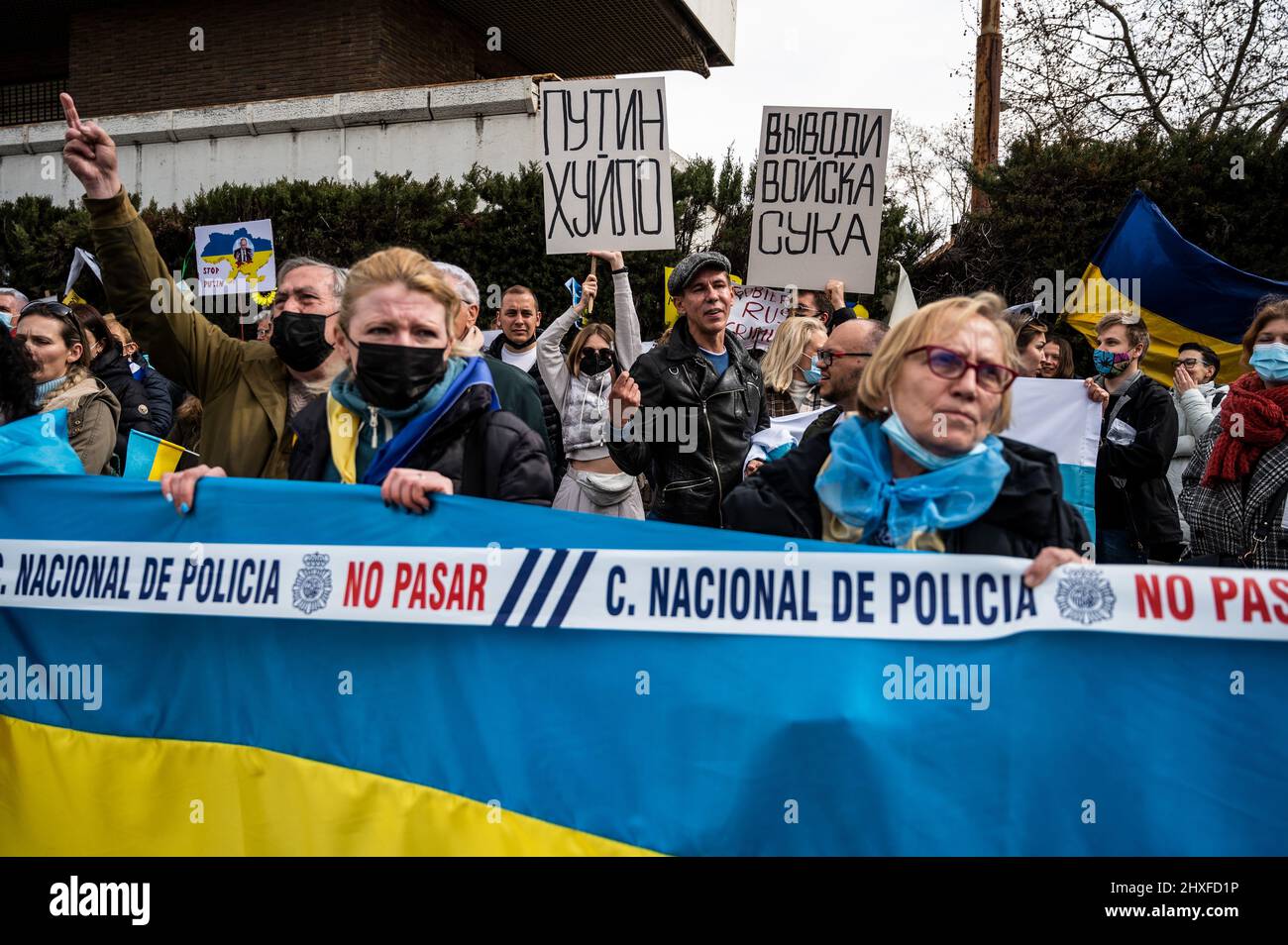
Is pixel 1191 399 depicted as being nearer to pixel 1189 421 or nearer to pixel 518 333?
pixel 1189 421

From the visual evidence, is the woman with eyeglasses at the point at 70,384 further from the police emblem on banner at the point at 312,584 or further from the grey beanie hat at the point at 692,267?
the grey beanie hat at the point at 692,267

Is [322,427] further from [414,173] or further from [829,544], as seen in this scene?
[414,173]

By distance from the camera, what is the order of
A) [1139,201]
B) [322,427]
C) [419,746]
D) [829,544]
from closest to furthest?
1. [829,544]
2. [419,746]
3. [322,427]
4. [1139,201]

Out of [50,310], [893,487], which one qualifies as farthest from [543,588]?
[50,310]

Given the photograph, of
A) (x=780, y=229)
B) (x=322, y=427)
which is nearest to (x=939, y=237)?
(x=780, y=229)

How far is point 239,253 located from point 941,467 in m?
9.57

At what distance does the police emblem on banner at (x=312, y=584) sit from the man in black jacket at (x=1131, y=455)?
13.4ft

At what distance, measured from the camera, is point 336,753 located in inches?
98.8

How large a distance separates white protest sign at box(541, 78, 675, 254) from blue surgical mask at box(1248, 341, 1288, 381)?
302 cm

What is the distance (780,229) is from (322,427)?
4101mm

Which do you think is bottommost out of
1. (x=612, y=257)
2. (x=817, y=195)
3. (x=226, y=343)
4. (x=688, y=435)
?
(x=688, y=435)

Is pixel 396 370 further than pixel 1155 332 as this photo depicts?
No

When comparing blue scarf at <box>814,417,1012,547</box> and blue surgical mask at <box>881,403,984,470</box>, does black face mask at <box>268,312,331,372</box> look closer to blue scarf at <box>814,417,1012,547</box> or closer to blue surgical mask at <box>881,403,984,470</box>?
A: blue scarf at <box>814,417,1012,547</box>

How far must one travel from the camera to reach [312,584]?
256 centimetres
